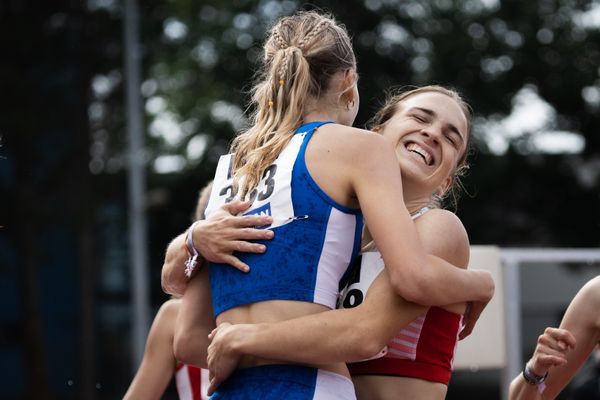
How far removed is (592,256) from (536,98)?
12.8 metres

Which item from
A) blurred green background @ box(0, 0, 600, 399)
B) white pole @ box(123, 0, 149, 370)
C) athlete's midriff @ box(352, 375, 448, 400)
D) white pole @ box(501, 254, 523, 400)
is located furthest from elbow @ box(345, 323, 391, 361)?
blurred green background @ box(0, 0, 600, 399)

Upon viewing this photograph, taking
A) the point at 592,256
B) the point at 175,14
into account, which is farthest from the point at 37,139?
the point at 592,256

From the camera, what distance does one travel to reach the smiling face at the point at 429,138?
2621 millimetres

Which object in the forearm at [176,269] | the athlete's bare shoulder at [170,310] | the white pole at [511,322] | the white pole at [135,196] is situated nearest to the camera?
the forearm at [176,269]

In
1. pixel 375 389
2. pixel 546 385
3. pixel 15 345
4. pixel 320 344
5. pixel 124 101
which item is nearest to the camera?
pixel 320 344

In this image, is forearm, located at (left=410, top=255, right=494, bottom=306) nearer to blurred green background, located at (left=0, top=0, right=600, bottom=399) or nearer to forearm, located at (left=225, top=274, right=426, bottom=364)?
forearm, located at (left=225, top=274, right=426, bottom=364)

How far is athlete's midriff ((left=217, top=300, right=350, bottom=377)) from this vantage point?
229 cm

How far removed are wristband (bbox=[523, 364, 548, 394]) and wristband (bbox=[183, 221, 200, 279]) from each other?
105 cm

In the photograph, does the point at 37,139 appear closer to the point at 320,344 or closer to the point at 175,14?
the point at 175,14

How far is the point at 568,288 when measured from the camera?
49.4 ft

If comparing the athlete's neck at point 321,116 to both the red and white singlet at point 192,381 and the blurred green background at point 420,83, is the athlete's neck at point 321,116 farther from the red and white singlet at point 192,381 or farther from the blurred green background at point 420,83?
the blurred green background at point 420,83

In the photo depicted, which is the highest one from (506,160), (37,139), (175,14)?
(175,14)

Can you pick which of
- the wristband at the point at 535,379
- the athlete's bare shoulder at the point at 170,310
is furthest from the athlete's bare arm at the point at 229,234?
the wristband at the point at 535,379

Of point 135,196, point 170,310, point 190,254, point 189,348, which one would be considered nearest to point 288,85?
point 190,254
